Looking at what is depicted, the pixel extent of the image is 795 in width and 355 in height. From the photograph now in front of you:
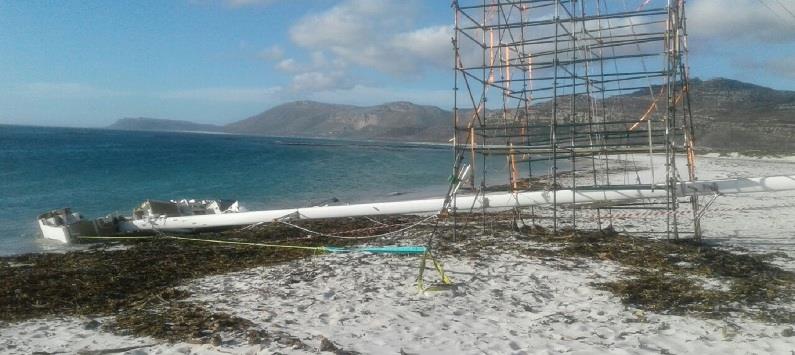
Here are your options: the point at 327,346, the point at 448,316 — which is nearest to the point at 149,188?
the point at 448,316

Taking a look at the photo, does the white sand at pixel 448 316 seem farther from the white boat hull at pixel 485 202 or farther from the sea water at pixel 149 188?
the sea water at pixel 149 188

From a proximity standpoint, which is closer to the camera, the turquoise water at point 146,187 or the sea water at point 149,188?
the sea water at point 149,188

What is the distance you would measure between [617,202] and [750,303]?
5.03m

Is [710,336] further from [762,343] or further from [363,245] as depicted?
[363,245]

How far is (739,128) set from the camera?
67.9 metres

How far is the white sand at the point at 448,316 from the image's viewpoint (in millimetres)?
6242

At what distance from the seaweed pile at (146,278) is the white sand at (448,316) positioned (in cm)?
35

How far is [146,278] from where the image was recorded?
10234 millimetres

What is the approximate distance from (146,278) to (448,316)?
5.57 metres

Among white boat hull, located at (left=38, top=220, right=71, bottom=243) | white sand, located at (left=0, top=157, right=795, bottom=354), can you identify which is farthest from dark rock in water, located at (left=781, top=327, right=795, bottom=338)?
white boat hull, located at (left=38, top=220, right=71, bottom=243)

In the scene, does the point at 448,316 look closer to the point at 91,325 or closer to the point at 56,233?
the point at 91,325

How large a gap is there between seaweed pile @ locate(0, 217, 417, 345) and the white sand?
0.35 metres

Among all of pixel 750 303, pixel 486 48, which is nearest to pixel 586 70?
pixel 486 48

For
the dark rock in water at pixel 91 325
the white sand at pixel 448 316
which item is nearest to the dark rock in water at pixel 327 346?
the white sand at pixel 448 316
